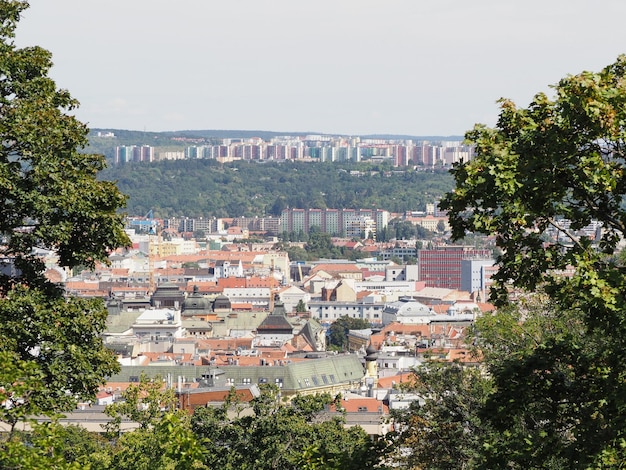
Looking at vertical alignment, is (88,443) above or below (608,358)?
below

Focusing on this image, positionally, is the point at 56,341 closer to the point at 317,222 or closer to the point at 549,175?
the point at 549,175

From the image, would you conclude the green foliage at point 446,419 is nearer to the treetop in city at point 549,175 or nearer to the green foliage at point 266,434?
the green foliage at point 266,434

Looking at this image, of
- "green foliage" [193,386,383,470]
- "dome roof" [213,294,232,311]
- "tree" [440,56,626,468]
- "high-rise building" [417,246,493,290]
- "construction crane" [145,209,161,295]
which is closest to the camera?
"tree" [440,56,626,468]

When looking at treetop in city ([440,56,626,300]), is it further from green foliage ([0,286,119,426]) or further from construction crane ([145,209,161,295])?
construction crane ([145,209,161,295])

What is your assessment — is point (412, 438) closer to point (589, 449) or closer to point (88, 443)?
point (589, 449)

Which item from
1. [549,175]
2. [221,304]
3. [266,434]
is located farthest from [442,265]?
[549,175]

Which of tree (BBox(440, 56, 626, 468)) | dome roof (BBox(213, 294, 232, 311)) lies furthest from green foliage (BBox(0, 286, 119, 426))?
dome roof (BBox(213, 294, 232, 311))

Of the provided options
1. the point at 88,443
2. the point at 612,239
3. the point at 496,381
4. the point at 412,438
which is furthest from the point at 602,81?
the point at 88,443
